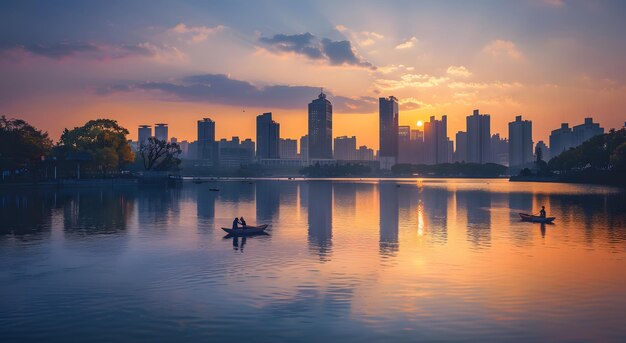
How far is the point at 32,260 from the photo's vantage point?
33.1 meters

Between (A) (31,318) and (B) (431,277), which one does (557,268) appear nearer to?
(B) (431,277)

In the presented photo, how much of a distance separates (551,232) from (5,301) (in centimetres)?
4341

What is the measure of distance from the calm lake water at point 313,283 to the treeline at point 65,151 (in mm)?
77040

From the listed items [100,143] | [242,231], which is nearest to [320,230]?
[242,231]

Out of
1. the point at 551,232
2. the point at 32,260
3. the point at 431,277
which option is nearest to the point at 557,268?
the point at 431,277

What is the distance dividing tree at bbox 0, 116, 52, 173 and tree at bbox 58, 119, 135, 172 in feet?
41.1

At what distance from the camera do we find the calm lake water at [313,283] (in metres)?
19.6

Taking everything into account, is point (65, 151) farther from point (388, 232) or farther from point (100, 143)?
point (388, 232)

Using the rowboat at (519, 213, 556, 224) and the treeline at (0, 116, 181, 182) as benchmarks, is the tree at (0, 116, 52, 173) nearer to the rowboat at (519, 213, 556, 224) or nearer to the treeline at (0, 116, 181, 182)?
the treeline at (0, 116, 181, 182)

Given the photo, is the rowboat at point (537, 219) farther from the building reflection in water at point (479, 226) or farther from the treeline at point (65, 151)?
the treeline at point (65, 151)

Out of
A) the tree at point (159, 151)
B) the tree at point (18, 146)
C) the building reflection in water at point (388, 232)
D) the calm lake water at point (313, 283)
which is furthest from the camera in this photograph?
the tree at point (159, 151)

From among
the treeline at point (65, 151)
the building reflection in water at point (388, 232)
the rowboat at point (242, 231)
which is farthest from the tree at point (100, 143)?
the rowboat at point (242, 231)

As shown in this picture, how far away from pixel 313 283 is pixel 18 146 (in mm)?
113760

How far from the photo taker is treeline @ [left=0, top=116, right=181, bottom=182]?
120 m
